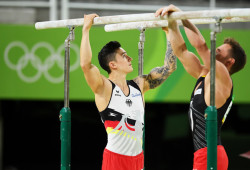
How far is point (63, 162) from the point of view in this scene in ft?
14.1

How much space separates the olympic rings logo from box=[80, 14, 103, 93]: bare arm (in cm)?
324

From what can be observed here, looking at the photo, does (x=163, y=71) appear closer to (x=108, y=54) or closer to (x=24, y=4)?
(x=108, y=54)

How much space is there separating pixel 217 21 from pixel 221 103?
0.85m

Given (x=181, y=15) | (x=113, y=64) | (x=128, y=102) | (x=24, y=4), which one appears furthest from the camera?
(x=24, y=4)

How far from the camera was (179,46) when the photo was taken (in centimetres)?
428

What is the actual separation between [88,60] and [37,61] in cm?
351

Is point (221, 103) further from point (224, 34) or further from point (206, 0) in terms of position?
point (206, 0)

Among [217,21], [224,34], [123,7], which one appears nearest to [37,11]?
[123,7]

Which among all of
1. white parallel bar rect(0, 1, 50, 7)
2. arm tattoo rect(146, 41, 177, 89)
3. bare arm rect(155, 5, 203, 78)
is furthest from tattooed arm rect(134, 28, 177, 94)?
white parallel bar rect(0, 1, 50, 7)

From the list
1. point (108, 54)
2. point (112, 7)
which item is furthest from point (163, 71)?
point (112, 7)

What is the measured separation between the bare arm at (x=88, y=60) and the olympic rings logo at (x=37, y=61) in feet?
10.6

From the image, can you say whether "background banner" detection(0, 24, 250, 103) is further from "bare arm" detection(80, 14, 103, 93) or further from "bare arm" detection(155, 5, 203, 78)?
"bare arm" detection(80, 14, 103, 93)

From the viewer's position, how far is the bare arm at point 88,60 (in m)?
4.19

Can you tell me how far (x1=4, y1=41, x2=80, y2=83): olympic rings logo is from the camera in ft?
24.7
